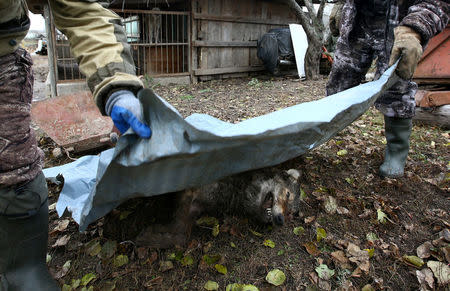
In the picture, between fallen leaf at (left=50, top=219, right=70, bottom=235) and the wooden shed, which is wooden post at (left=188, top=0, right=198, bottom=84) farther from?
fallen leaf at (left=50, top=219, right=70, bottom=235)

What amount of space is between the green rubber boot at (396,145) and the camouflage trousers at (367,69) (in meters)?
0.09

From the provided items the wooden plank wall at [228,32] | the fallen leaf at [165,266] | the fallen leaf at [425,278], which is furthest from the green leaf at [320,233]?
the wooden plank wall at [228,32]

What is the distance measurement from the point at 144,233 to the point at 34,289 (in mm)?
588

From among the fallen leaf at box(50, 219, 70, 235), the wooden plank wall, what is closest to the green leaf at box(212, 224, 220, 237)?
the fallen leaf at box(50, 219, 70, 235)

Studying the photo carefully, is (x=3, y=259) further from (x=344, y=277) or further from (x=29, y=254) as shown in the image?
(x=344, y=277)

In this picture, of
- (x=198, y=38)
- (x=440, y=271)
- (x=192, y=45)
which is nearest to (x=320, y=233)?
(x=440, y=271)

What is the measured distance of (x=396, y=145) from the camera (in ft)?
8.91

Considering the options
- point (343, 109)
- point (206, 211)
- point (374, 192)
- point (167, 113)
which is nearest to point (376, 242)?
point (374, 192)

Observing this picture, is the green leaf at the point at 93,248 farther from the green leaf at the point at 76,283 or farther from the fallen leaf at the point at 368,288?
the fallen leaf at the point at 368,288

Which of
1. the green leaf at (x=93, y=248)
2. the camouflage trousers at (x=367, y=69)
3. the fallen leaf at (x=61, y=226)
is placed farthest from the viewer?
the camouflage trousers at (x=367, y=69)

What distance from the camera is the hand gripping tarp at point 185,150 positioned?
45.8 inches

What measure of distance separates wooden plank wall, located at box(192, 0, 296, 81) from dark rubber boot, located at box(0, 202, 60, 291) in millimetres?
8074

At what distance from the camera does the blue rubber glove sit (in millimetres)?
1199

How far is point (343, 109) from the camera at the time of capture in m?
1.68
